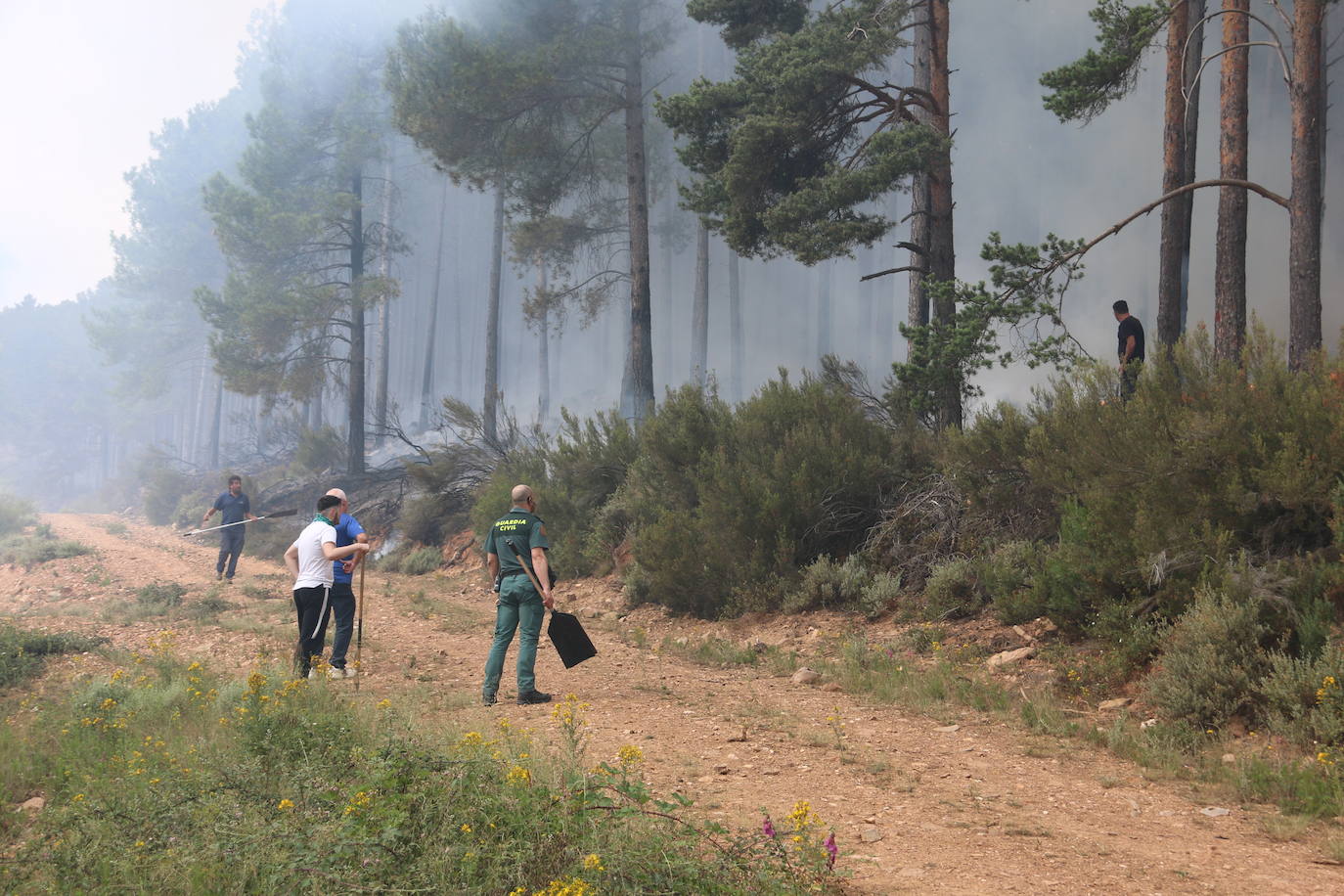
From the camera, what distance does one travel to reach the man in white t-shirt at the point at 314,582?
739 centimetres

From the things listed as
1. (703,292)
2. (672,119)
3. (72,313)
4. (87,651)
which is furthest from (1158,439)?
(72,313)

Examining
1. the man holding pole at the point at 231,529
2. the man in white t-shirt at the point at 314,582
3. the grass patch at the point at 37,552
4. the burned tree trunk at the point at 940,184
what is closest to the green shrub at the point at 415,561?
the man holding pole at the point at 231,529

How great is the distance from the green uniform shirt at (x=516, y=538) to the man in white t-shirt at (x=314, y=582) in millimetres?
1448

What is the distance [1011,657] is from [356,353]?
2501cm

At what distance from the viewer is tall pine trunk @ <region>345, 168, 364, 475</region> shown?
1033 inches

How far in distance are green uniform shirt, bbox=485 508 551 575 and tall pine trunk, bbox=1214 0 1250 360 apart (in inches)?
364

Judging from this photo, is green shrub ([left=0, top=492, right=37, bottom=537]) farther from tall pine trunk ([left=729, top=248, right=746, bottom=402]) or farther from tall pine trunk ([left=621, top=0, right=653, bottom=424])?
tall pine trunk ([left=729, top=248, right=746, bottom=402])

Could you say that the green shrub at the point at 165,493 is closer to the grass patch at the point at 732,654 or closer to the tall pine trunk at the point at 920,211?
the tall pine trunk at the point at 920,211

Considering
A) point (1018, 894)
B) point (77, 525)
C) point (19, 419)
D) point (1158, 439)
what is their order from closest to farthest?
point (1018, 894)
point (1158, 439)
point (77, 525)
point (19, 419)

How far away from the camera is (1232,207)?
11.2 meters

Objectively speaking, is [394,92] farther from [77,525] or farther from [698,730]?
[77,525]

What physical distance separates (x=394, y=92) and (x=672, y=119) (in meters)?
11.2

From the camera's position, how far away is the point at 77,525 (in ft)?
111

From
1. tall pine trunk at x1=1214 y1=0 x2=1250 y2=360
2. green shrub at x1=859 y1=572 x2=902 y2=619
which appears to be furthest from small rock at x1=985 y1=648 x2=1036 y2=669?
tall pine trunk at x1=1214 y1=0 x2=1250 y2=360
